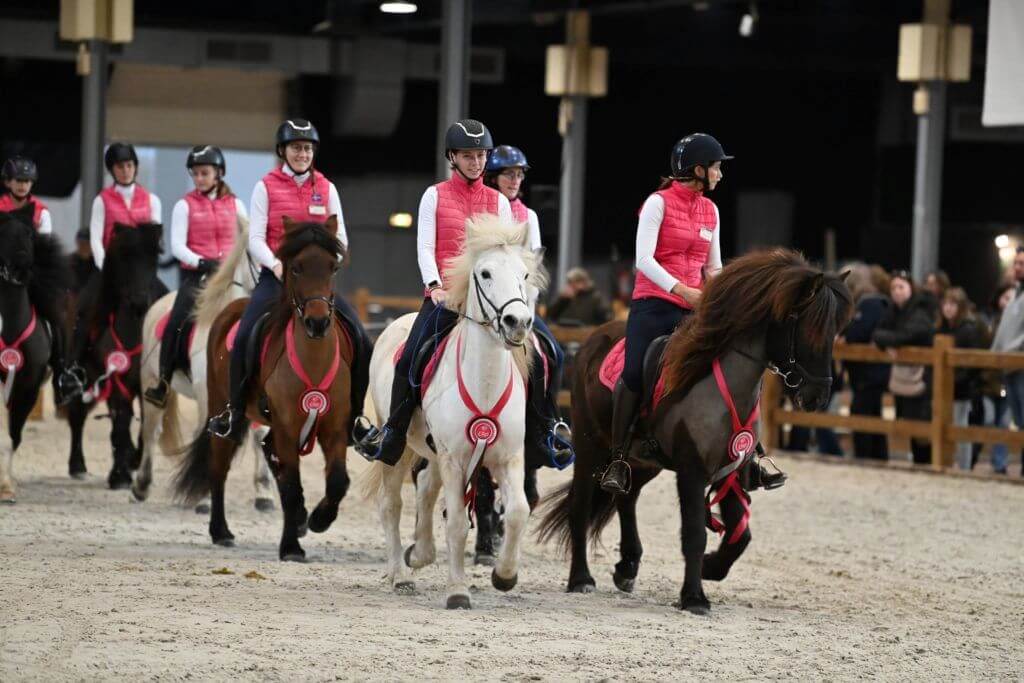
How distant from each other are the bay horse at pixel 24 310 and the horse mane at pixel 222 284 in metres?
1.24

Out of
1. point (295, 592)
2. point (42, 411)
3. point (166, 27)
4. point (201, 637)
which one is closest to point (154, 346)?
point (295, 592)

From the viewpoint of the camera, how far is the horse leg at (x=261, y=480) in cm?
1034

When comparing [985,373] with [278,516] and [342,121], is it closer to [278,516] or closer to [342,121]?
[278,516]

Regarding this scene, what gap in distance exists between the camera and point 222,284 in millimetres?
9461

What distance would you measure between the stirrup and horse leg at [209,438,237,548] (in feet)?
7.95

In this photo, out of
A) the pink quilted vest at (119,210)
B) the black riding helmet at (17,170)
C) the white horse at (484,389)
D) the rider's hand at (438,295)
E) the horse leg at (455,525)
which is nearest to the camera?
the white horse at (484,389)

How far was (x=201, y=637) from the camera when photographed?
5859 mm

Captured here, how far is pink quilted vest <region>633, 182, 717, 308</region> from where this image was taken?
7.24 meters

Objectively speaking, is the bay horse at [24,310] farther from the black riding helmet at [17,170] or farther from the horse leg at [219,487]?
the horse leg at [219,487]

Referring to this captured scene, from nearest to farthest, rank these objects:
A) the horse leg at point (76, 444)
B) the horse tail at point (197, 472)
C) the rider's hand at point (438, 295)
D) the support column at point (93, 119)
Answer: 1. the rider's hand at point (438, 295)
2. the horse tail at point (197, 472)
3. the horse leg at point (76, 444)
4. the support column at point (93, 119)

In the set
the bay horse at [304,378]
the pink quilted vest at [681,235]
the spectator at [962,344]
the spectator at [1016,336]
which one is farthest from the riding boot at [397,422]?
the spectator at [962,344]

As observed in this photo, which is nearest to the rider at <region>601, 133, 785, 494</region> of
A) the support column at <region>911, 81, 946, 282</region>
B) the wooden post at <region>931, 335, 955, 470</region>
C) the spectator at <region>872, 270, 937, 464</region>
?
the wooden post at <region>931, 335, 955, 470</region>

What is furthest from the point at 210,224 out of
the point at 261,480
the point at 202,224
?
the point at 261,480

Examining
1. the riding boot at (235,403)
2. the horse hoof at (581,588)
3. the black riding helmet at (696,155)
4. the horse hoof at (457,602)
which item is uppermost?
the black riding helmet at (696,155)
